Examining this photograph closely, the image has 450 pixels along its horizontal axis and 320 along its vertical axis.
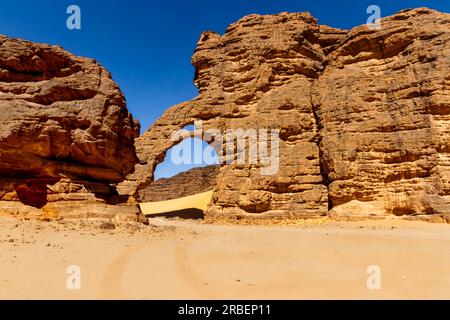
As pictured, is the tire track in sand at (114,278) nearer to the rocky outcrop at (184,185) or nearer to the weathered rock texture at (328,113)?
the weathered rock texture at (328,113)

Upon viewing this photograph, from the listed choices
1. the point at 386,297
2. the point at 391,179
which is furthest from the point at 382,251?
the point at 391,179

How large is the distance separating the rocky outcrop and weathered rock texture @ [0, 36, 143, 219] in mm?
36375

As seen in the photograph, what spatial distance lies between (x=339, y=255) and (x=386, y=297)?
288 centimetres

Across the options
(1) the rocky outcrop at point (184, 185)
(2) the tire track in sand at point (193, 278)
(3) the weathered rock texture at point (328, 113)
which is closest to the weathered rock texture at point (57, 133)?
(2) the tire track in sand at point (193, 278)

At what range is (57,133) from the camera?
41.0 feet

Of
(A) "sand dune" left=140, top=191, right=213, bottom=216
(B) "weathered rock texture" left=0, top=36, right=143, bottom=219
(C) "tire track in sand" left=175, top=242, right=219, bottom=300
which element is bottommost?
(C) "tire track in sand" left=175, top=242, right=219, bottom=300

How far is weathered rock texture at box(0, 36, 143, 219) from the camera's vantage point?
Answer: 39.8 ft

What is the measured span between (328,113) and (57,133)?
15.6 metres

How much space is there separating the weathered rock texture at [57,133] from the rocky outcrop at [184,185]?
36.4 meters

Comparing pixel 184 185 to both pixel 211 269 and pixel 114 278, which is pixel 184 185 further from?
pixel 114 278

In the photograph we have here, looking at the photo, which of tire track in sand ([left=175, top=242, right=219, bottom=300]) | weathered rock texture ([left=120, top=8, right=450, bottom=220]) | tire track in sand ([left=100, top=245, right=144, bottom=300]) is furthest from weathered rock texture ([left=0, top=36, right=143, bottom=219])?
weathered rock texture ([left=120, top=8, right=450, bottom=220])

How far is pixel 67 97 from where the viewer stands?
44.4 ft

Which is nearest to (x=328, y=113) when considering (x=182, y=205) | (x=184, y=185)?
(x=182, y=205)

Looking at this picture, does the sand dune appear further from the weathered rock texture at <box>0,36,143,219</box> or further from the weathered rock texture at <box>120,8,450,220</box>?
the weathered rock texture at <box>0,36,143,219</box>
